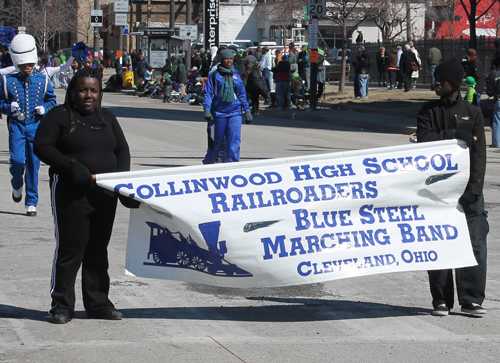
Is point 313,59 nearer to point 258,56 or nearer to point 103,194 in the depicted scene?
point 258,56

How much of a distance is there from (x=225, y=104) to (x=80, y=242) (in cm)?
659

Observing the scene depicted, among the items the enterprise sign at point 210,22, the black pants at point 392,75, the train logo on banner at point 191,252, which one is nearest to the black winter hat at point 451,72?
the train logo on banner at point 191,252

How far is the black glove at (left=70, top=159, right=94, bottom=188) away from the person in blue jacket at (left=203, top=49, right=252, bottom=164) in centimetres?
655

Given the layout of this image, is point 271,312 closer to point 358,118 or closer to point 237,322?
point 237,322

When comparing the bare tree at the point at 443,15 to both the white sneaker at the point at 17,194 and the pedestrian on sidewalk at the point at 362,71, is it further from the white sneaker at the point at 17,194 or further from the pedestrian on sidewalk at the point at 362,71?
the white sneaker at the point at 17,194

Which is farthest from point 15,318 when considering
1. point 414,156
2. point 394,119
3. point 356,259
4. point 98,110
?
point 394,119

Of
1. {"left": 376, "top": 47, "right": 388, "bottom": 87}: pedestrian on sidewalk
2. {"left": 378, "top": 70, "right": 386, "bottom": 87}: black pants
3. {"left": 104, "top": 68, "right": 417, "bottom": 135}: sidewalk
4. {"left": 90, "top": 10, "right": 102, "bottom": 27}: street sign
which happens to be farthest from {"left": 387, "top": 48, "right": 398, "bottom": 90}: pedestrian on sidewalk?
{"left": 90, "top": 10, "right": 102, "bottom": 27}: street sign

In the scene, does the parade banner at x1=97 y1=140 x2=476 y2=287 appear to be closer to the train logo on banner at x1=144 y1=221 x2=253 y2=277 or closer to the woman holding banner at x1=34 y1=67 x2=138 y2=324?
the train logo on banner at x1=144 y1=221 x2=253 y2=277

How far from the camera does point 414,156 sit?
5.56 meters

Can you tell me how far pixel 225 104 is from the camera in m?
11.6

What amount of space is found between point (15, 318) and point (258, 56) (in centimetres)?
2814

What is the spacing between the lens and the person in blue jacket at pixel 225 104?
11445 millimetres

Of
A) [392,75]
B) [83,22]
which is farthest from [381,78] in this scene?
[83,22]

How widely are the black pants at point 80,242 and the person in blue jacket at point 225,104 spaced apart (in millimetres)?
6314
